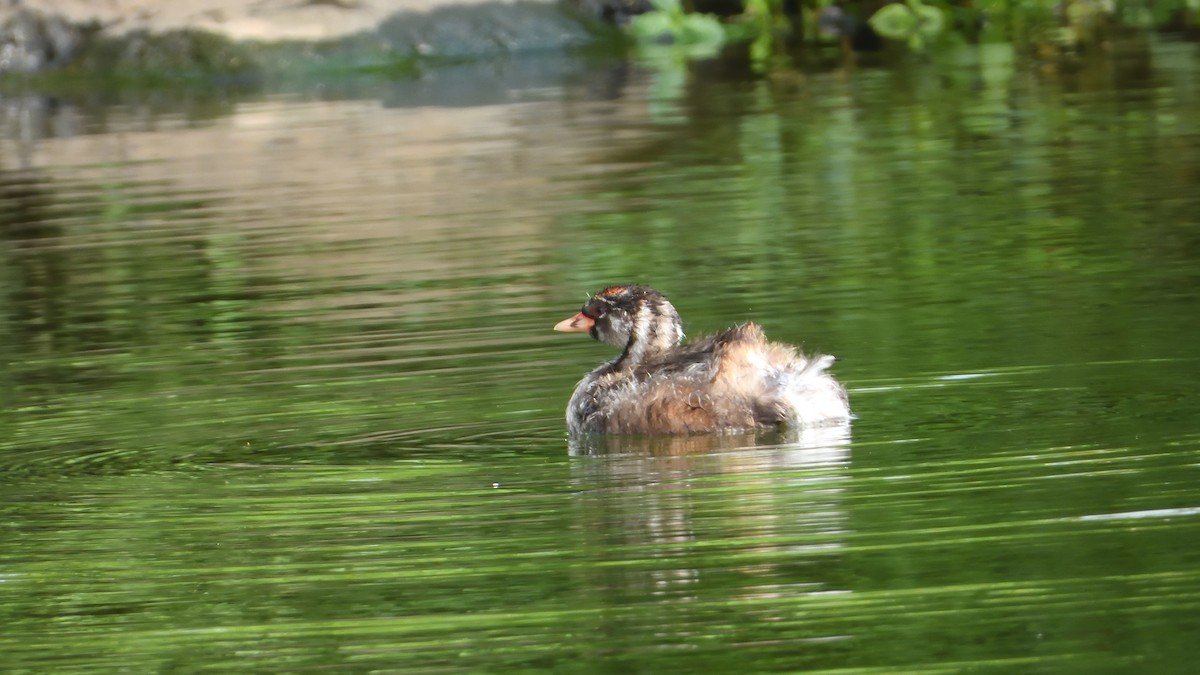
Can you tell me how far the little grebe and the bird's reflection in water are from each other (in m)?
0.06

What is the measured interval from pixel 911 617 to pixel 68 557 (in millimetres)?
2540

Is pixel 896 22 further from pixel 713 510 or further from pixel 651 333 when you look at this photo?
pixel 713 510

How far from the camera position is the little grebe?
24.7 feet

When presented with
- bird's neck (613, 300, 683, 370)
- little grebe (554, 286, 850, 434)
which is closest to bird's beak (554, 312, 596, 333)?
bird's neck (613, 300, 683, 370)

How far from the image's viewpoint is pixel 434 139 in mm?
19078

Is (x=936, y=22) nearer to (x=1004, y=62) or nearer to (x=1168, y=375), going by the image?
(x=1004, y=62)

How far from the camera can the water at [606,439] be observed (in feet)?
17.9

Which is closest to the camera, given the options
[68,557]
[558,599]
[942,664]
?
[942,664]

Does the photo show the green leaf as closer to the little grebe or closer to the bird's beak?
the bird's beak

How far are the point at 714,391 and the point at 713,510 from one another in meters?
1.26

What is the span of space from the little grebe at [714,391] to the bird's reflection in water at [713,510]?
0.19ft

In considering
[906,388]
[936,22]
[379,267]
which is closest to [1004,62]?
[936,22]

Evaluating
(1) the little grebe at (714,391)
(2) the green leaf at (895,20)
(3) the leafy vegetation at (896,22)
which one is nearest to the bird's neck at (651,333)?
(1) the little grebe at (714,391)

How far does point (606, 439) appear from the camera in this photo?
7.77 metres
